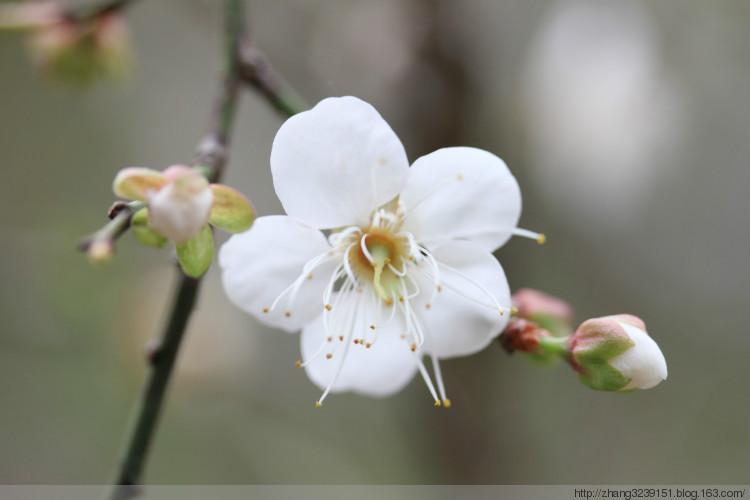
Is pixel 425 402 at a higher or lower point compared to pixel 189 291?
lower

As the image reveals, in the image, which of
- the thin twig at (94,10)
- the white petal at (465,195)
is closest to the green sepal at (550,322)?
the white petal at (465,195)

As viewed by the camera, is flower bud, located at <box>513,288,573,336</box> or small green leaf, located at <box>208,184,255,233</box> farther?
flower bud, located at <box>513,288,573,336</box>

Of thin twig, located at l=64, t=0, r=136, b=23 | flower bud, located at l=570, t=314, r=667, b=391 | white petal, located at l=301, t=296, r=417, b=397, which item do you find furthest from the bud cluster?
thin twig, located at l=64, t=0, r=136, b=23

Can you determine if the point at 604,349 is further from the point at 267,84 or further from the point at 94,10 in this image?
the point at 94,10

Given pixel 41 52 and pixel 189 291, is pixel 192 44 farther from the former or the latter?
pixel 189 291

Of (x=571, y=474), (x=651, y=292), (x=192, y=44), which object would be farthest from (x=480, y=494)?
(x=192, y=44)

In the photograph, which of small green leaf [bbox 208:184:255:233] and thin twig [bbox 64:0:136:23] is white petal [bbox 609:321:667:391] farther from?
thin twig [bbox 64:0:136:23]

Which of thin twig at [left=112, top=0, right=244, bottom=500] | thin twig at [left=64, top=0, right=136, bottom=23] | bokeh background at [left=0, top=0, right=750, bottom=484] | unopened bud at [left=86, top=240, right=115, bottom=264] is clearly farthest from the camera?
bokeh background at [left=0, top=0, right=750, bottom=484]
